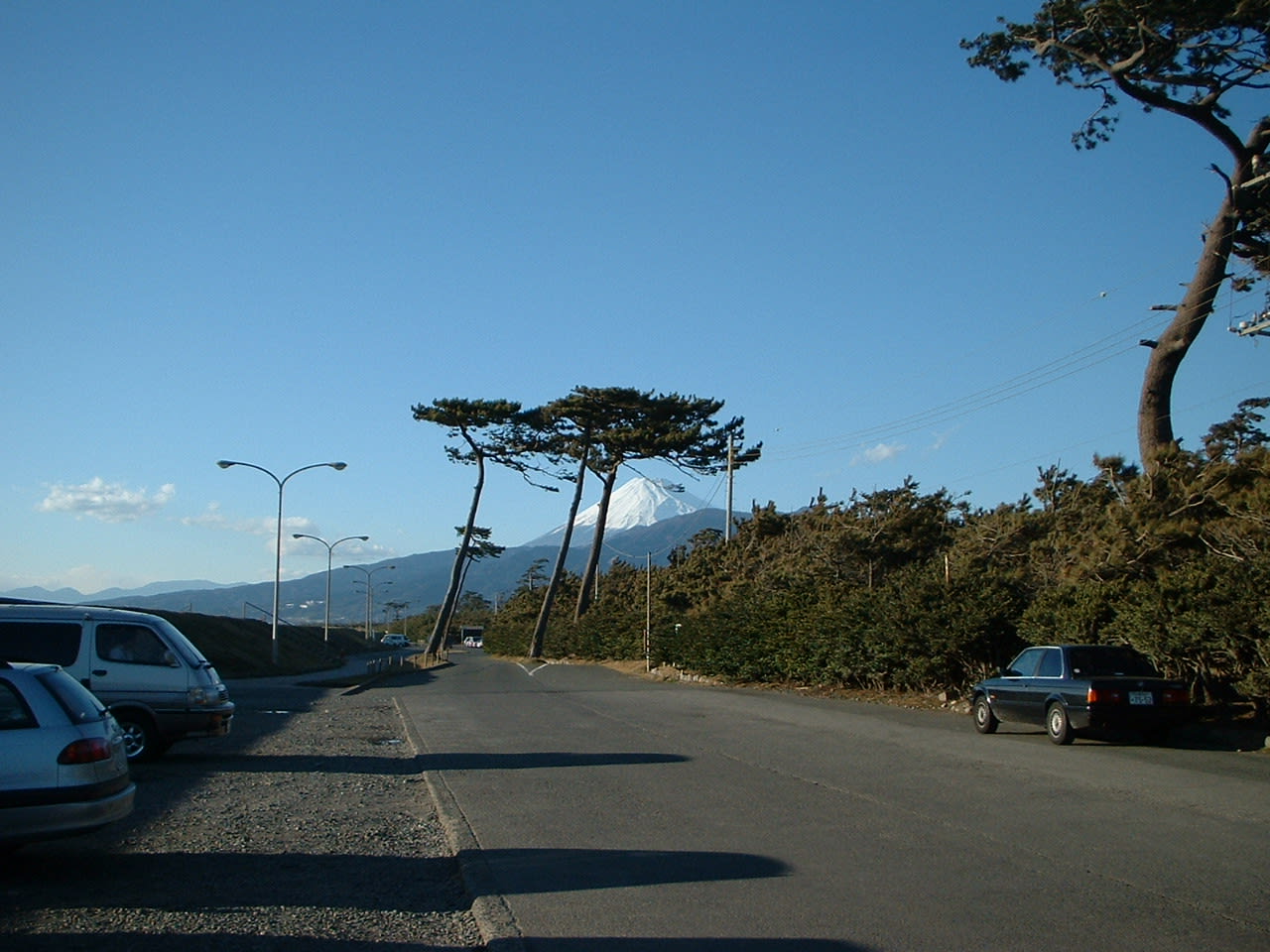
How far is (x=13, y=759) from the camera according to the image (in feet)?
24.3

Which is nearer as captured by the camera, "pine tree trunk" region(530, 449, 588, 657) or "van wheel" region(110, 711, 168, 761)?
"van wheel" region(110, 711, 168, 761)

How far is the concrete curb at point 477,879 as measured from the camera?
20.5ft

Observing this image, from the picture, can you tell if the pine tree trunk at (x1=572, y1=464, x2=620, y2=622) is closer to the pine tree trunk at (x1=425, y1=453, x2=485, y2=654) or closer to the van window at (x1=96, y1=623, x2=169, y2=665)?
the pine tree trunk at (x1=425, y1=453, x2=485, y2=654)

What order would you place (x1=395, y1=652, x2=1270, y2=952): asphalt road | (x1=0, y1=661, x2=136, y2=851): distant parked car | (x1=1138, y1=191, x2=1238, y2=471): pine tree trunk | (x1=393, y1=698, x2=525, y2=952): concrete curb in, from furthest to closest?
1. (x1=1138, y1=191, x2=1238, y2=471): pine tree trunk
2. (x1=0, y1=661, x2=136, y2=851): distant parked car
3. (x1=395, y1=652, x2=1270, y2=952): asphalt road
4. (x1=393, y1=698, x2=525, y2=952): concrete curb

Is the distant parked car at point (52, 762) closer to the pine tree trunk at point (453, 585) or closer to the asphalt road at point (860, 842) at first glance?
the asphalt road at point (860, 842)

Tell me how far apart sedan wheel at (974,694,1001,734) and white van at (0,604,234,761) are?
11.0m

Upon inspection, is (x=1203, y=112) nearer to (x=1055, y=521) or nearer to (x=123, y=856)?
(x=1055, y=521)

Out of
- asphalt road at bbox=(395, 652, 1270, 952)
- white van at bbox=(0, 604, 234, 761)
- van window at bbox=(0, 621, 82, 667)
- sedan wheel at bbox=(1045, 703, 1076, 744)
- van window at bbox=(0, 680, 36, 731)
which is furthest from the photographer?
sedan wheel at bbox=(1045, 703, 1076, 744)

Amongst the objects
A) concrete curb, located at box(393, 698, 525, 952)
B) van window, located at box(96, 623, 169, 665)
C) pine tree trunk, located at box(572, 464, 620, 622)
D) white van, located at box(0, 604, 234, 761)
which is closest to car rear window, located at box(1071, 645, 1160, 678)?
concrete curb, located at box(393, 698, 525, 952)

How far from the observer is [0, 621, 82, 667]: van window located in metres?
13.3

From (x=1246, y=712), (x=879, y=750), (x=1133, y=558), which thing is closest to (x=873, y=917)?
(x=879, y=750)

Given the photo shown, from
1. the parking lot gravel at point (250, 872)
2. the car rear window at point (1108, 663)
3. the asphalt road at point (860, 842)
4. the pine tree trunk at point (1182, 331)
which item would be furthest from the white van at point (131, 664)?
the pine tree trunk at point (1182, 331)

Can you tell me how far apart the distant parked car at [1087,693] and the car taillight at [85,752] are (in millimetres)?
12015

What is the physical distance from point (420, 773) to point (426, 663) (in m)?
49.9
